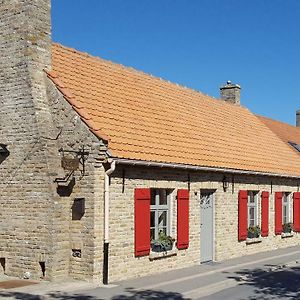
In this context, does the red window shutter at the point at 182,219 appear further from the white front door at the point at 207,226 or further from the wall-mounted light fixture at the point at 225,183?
the wall-mounted light fixture at the point at 225,183

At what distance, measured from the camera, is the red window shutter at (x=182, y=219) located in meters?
15.4

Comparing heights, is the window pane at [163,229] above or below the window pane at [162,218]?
below

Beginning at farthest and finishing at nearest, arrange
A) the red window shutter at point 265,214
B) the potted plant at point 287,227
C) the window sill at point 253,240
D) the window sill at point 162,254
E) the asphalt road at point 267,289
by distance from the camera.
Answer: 1. the potted plant at point 287,227
2. the red window shutter at point 265,214
3. the window sill at point 253,240
4. the window sill at point 162,254
5. the asphalt road at point 267,289

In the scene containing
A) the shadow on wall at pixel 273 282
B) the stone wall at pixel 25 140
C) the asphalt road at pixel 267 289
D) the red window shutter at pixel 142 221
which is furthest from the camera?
the red window shutter at pixel 142 221

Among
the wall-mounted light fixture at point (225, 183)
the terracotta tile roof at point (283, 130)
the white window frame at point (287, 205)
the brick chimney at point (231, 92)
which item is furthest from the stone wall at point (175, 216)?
the terracotta tile roof at point (283, 130)

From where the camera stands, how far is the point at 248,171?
1867 centimetres

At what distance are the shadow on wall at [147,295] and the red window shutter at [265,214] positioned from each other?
912 centimetres

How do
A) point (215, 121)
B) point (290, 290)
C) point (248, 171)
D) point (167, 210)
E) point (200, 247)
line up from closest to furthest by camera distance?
1. point (290, 290)
2. point (167, 210)
3. point (200, 247)
4. point (248, 171)
5. point (215, 121)

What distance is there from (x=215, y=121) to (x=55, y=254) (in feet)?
32.6

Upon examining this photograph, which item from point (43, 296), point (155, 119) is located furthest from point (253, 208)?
point (43, 296)

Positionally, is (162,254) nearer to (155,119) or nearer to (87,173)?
(87,173)

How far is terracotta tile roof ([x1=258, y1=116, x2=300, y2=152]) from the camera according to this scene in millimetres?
29156

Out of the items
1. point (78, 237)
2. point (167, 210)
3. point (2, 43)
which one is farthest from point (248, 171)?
point (2, 43)

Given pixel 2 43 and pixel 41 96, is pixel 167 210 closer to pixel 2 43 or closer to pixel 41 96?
pixel 41 96
